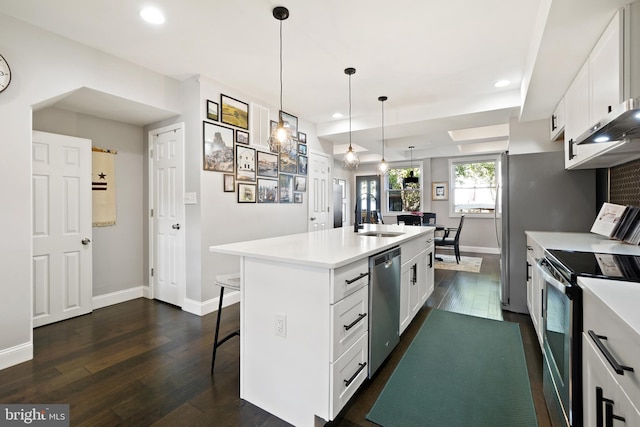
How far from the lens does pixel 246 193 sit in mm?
3758

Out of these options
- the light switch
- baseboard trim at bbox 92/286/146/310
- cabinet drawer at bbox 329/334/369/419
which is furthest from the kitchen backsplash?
baseboard trim at bbox 92/286/146/310

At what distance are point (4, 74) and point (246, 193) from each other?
226 cm

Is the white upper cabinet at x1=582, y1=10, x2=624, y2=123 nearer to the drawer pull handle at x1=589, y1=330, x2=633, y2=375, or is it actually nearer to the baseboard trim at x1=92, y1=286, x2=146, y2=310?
the drawer pull handle at x1=589, y1=330, x2=633, y2=375

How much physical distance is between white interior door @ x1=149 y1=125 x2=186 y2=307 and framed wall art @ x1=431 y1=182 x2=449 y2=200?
653 centimetres

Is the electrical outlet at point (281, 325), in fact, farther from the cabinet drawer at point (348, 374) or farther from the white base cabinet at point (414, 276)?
the white base cabinet at point (414, 276)

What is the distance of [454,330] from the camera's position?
2.77 metres

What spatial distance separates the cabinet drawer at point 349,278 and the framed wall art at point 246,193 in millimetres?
2302

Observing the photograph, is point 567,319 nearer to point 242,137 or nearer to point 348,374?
point 348,374

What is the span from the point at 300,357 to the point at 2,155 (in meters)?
2.61

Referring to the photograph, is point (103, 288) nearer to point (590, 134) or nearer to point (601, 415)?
point (601, 415)

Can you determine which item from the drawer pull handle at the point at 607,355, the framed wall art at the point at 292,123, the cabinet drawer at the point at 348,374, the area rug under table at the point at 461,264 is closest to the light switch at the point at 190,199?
the framed wall art at the point at 292,123

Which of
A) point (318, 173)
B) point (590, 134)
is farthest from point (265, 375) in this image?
point (318, 173)

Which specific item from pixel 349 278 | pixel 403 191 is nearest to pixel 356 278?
pixel 349 278

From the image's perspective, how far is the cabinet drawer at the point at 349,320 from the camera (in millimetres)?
1496
